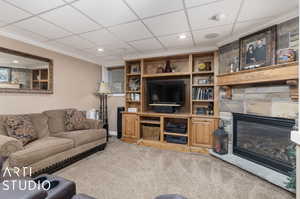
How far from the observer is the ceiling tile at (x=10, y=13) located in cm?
181

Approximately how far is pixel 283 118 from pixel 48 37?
14.2 feet

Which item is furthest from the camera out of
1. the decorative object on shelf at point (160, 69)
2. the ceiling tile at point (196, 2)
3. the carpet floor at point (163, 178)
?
the decorative object on shelf at point (160, 69)

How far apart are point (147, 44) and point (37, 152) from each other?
109 inches

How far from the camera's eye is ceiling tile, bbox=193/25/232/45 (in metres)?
2.39

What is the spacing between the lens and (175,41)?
2.93 metres

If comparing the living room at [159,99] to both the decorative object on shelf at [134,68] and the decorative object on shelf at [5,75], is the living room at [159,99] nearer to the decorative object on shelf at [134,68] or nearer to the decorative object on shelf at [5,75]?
the decorative object on shelf at [5,75]

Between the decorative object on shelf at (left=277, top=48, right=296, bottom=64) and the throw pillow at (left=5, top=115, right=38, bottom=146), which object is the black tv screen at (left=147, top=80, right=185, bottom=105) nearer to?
the decorative object on shelf at (left=277, top=48, right=296, bottom=64)

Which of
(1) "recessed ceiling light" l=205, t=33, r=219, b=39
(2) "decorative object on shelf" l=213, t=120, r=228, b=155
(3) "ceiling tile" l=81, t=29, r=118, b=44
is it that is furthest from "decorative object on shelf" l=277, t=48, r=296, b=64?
(3) "ceiling tile" l=81, t=29, r=118, b=44

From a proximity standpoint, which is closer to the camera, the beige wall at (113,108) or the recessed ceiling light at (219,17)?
the recessed ceiling light at (219,17)

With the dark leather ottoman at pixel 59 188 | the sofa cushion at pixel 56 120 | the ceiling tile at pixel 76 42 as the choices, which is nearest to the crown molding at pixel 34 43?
the ceiling tile at pixel 76 42

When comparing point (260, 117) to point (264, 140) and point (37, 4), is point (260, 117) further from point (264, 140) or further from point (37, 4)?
point (37, 4)

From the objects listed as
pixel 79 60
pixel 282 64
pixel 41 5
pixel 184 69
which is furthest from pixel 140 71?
pixel 282 64

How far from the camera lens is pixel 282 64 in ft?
6.44

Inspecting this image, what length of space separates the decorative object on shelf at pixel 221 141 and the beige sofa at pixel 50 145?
2470 mm
